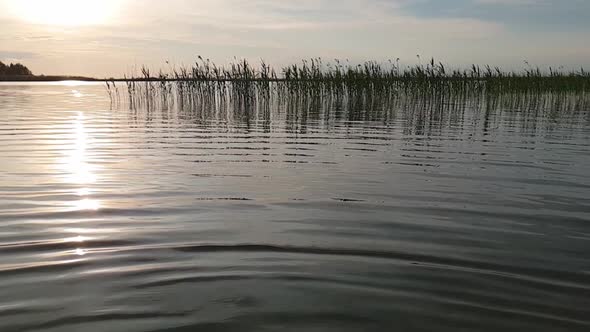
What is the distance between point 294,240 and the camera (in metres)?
4.09

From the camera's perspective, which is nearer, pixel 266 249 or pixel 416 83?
pixel 266 249

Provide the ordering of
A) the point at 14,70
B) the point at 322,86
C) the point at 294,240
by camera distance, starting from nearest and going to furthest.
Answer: the point at 294,240
the point at 322,86
the point at 14,70

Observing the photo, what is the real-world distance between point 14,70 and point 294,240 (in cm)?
10686

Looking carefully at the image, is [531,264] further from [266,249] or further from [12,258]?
[12,258]

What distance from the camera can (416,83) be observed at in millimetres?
29000

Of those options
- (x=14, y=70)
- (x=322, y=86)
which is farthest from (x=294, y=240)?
(x=14, y=70)

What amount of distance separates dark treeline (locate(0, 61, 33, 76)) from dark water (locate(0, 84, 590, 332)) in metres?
96.4

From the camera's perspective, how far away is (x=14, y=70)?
94.3 metres

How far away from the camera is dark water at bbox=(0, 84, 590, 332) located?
279cm

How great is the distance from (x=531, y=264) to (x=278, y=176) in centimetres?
392

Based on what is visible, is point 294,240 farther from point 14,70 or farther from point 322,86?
point 14,70

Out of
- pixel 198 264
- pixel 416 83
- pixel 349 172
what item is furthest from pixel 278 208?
pixel 416 83

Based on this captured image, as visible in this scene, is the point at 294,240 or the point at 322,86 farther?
the point at 322,86

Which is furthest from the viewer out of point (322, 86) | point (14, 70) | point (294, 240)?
point (14, 70)
